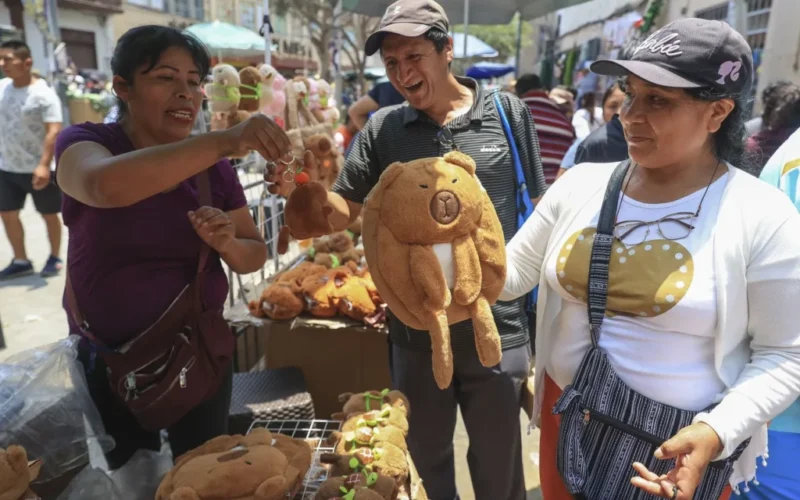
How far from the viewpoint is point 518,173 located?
1773 mm

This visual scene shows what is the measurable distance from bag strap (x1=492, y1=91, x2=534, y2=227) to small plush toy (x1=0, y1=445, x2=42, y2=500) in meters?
1.47

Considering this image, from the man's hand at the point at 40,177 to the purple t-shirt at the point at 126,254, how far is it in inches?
136

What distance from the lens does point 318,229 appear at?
150 centimetres

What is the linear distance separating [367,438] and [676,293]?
0.88 m

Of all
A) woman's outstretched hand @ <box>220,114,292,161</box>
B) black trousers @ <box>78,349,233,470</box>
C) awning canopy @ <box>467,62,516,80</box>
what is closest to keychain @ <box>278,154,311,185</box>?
woman's outstretched hand @ <box>220,114,292,161</box>

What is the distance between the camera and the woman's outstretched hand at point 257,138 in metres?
1.20

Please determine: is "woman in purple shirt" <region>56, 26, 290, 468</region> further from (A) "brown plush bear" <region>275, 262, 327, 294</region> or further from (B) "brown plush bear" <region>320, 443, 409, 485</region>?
(A) "brown plush bear" <region>275, 262, 327, 294</region>

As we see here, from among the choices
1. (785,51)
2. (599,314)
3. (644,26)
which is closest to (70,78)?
(644,26)

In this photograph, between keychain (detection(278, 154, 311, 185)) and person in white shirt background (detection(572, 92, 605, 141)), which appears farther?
person in white shirt background (detection(572, 92, 605, 141))

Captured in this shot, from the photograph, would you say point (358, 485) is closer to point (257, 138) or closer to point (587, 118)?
point (257, 138)

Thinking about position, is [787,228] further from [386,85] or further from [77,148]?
[386,85]

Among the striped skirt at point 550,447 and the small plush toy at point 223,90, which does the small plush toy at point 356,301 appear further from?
the striped skirt at point 550,447

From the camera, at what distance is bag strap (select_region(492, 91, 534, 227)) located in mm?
1767

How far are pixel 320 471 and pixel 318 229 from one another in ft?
2.21
